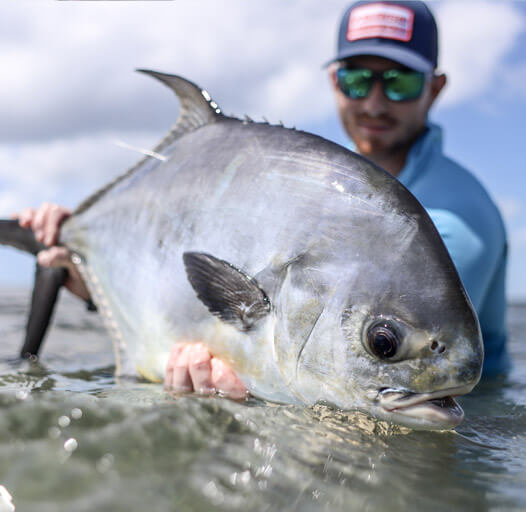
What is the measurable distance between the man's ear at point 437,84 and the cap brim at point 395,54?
0.38m

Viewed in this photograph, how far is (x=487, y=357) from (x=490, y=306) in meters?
0.41

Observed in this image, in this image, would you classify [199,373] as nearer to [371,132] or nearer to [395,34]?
[371,132]

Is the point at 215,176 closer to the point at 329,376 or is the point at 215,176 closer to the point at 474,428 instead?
the point at 329,376

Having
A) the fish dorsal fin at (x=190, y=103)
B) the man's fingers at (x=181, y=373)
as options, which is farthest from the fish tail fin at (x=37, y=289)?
the man's fingers at (x=181, y=373)

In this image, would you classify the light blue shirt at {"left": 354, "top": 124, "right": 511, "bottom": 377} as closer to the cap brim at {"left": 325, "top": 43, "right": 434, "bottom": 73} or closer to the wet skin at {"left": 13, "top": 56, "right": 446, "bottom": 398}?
the wet skin at {"left": 13, "top": 56, "right": 446, "bottom": 398}

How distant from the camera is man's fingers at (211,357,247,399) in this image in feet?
6.96

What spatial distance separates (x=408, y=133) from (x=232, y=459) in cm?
300

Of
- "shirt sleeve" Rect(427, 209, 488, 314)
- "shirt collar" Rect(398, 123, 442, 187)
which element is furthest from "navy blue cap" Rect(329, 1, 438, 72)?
"shirt sleeve" Rect(427, 209, 488, 314)

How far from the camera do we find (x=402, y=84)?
380 centimetres

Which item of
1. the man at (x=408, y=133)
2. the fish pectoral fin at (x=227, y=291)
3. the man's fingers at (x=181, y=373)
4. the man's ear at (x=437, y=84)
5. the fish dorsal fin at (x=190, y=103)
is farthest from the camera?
the man's ear at (x=437, y=84)

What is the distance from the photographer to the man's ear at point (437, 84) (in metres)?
4.19

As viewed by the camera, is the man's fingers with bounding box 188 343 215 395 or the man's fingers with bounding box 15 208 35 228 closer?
the man's fingers with bounding box 188 343 215 395

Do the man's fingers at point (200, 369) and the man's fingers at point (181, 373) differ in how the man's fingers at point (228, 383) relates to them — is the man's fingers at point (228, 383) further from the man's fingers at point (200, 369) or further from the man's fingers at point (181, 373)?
the man's fingers at point (181, 373)

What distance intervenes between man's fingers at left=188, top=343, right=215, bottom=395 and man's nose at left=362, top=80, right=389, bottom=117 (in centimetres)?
234
